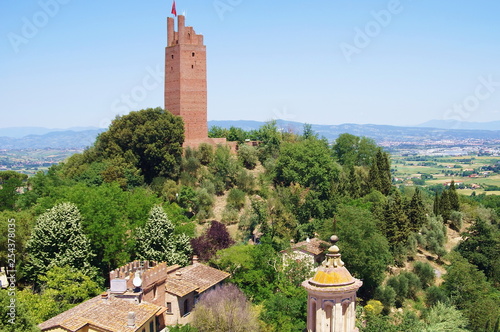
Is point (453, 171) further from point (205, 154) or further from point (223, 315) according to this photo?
point (223, 315)

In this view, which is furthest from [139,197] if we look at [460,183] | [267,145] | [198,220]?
[460,183]

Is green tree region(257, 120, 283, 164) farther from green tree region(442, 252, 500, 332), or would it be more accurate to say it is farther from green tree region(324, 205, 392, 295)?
green tree region(442, 252, 500, 332)

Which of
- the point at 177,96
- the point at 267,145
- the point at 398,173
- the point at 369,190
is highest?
the point at 177,96

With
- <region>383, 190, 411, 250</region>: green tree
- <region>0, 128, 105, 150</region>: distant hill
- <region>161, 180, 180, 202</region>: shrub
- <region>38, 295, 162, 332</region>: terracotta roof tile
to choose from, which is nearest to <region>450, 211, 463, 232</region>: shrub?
<region>383, 190, 411, 250</region>: green tree

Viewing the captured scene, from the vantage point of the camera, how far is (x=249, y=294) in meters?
26.4

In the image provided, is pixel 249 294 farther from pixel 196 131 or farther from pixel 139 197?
pixel 196 131

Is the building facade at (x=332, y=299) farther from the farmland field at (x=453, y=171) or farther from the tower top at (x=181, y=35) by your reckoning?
the farmland field at (x=453, y=171)

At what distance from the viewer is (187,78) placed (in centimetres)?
4406

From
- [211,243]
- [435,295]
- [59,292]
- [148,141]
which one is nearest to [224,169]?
[148,141]

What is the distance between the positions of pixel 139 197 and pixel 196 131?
1424cm

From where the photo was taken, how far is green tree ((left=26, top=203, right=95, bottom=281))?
24.8 metres

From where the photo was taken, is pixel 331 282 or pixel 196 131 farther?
pixel 196 131

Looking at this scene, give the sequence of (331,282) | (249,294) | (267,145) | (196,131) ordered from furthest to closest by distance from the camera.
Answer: (267,145), (196,131), (249,294), (331,282)

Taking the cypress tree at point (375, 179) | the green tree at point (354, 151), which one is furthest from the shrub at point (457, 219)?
the green tree at point (354, 151)
